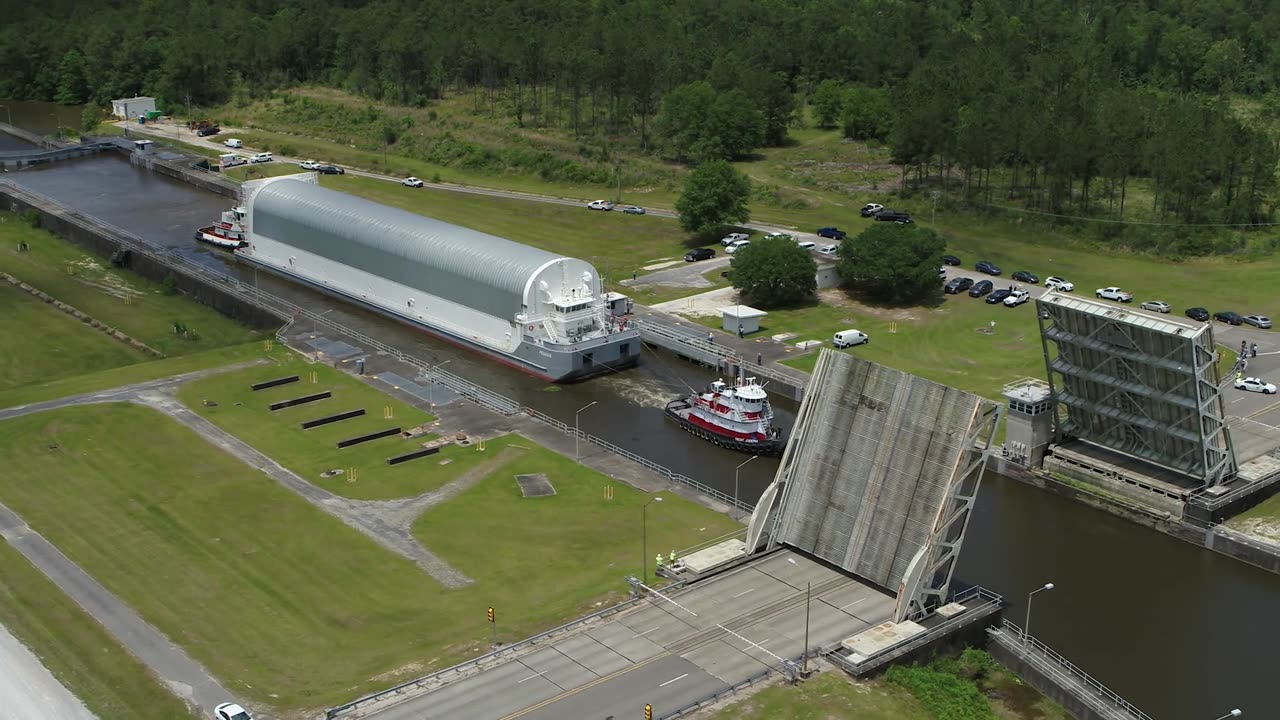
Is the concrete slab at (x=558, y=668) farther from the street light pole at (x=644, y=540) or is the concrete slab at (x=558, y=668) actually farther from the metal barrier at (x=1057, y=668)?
the metal barrier at (x=1057, y=668)

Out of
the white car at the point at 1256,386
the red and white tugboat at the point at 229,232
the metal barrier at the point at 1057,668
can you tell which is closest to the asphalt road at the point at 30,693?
the metal barrier at the point at 1057,668

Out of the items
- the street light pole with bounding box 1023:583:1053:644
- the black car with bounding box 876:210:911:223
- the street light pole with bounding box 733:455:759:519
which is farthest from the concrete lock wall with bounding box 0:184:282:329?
the street light pole with bounding box 1023:583:1053:644

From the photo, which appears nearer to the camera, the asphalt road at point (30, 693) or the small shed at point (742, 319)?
the asphalt road at point (30, 693)

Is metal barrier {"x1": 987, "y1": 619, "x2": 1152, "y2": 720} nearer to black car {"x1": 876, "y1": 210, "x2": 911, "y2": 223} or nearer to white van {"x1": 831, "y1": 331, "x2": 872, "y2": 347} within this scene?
white van {"x1": 831, "y1": 331, "x2": 872, "y2": 347}

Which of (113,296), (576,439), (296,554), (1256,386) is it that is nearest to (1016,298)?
(1256,386)

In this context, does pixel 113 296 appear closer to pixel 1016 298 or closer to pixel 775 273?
pixel 775 273

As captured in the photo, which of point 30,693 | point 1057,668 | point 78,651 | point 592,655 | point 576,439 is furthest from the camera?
point 576,439

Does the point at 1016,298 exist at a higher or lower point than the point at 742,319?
higher
